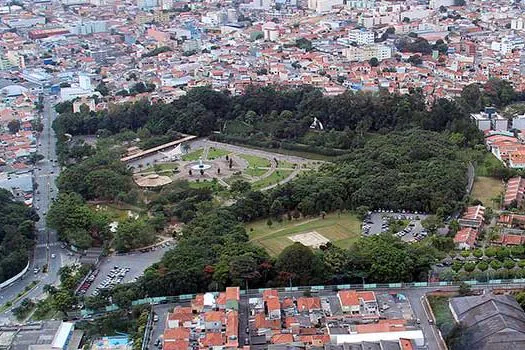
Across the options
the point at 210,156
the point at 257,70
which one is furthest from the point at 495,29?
the point at 210,156

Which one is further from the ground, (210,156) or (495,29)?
(495,29)

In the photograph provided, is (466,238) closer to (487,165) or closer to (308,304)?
(308,304)

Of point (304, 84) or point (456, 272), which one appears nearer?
point (456, 272)

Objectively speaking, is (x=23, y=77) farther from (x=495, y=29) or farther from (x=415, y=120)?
(x=495, y=29)

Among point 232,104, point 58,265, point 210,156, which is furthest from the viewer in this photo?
point 232,104

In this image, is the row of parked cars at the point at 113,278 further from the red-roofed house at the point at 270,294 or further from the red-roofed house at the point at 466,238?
the red-roofed house at the point at 466,238

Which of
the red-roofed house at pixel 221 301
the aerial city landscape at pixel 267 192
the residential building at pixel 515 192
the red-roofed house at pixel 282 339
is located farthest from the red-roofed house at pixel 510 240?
the red-roofed house at pixel 221 301

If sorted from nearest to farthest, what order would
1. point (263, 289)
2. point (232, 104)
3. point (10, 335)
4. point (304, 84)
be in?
point (10, 335), point (263, 289), point (232, 104), point (304, 84)
